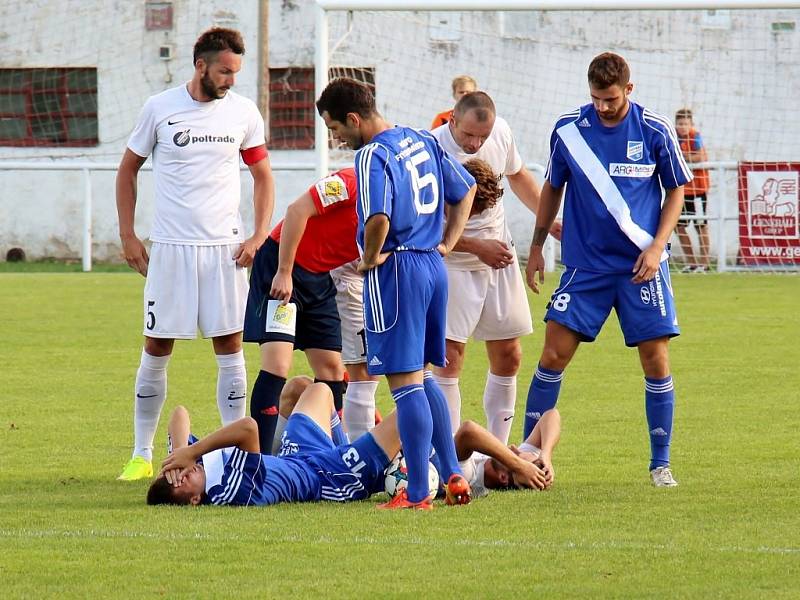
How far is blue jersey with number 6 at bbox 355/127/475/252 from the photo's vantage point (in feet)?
20.1

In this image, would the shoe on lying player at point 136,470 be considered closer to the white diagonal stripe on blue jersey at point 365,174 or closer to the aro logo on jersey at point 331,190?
the aro logo on jersey at point 331,190

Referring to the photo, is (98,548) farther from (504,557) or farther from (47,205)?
(47,205)

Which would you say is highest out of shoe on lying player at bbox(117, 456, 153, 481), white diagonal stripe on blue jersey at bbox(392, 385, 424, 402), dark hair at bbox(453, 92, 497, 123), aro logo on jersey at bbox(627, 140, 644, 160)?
dark hair at bbox(453, 92, 497, 123)

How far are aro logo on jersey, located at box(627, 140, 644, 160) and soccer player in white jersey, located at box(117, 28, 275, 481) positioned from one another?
2.01m

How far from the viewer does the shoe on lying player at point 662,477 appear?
6.91 m

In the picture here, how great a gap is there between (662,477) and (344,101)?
2.36 meters

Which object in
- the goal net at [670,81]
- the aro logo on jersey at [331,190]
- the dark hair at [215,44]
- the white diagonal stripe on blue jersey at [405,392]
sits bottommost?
the white diagonal stripe on blue jersey at [405,392]

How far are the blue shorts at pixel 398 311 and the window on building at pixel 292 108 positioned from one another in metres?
21.3

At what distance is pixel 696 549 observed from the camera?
5.36 metres

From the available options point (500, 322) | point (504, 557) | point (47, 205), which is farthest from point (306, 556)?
point (47, 205)

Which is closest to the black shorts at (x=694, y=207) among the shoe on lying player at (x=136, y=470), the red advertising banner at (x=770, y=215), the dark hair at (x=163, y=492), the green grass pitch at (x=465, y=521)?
the red advertising banner at (x=770, y=215)

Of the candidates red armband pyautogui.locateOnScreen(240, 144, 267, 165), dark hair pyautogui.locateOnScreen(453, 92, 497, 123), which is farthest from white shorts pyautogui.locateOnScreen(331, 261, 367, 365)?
dark hair pyautogui.locateOnScreen(453, 92, 497, 123)

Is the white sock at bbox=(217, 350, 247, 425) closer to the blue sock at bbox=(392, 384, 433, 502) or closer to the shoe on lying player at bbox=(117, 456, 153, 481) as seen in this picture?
the shoe on lying player at bbox=(117, 456, 153, 481)

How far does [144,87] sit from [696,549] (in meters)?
24.3
